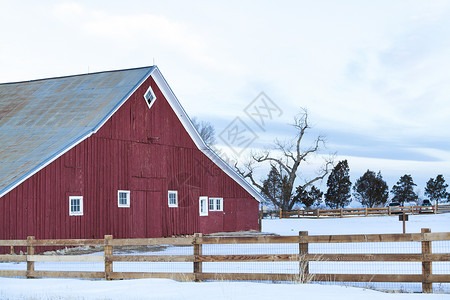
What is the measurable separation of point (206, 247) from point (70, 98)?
10.8 meters

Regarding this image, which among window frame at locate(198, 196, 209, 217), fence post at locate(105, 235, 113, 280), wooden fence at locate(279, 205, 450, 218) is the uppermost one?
window frame at locate(198, 196, 209, 217)

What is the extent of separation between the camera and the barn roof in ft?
86.4

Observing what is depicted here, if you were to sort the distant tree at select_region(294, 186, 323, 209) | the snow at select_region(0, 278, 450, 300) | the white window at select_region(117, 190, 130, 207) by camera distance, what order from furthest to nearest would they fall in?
the distant tree at select_region(294, 186, 323, 209)
the white window at select_region(117, 190, 130, 207)
the snow at select_region(0, 278, 450, 300)

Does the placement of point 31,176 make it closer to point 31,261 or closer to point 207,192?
point 31,261

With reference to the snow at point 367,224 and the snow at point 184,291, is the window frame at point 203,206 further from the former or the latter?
the snow at point 184,291

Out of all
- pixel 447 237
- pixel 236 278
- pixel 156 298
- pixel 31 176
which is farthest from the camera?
pixel 31 176

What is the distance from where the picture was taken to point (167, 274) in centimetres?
1382

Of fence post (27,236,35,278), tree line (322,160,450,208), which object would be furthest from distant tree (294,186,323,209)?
fence post (27,236,35,278)

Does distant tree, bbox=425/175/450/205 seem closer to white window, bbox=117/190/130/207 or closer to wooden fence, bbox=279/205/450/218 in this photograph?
wooden fence, bbox=279/205/450/218

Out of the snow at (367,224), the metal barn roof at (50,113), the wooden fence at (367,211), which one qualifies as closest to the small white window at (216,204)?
the metal barn roof at (50,113)

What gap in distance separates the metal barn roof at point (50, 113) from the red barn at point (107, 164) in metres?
0.07

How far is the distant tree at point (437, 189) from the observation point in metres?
102

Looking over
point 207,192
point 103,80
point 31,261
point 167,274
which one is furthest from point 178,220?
point 167,274

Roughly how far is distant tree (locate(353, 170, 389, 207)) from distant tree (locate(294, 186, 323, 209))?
25.4 ft
